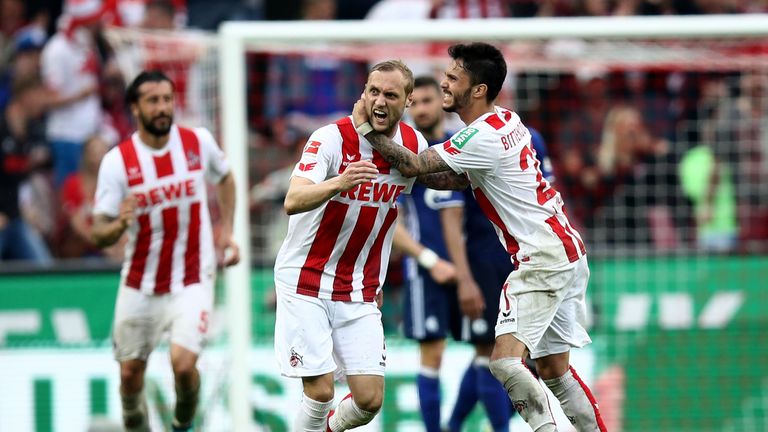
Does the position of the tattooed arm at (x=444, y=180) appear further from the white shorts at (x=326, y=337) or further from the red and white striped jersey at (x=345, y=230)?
the white shorts at (x=326, y=337)

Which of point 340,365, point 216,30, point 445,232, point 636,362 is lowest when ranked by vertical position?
point 636,362

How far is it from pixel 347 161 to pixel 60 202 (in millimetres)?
6039

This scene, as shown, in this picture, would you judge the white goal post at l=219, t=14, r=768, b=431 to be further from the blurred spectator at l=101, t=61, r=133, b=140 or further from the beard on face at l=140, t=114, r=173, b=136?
the blurred spectator at l=101, t=61, r=133, b=140

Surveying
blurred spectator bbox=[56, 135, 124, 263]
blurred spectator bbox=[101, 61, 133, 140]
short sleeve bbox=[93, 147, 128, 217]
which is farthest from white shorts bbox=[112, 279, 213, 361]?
blurred spectator bbox=[101, 61, 133, 140]

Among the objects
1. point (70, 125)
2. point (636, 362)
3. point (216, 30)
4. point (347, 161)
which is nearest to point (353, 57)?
point (216, 30)

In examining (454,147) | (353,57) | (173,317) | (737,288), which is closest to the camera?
(454,147)

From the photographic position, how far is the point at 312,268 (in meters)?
6.61

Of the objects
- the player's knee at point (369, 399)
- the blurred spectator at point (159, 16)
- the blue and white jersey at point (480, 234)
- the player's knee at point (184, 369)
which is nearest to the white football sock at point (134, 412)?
the player's knee at point (184, 369)

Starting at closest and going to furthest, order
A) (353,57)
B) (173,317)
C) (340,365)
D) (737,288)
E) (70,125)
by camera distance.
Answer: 1. (340,365)
2. (173,317)
3. (737,288)
4. (353,57)
5. (70,125)

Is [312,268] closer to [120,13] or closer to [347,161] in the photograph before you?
[347,161]

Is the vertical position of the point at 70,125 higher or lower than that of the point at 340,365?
higher

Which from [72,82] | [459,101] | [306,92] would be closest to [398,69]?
[459,101]

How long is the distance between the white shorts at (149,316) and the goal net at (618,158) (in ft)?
3.88

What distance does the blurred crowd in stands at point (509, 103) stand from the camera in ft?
37.1
